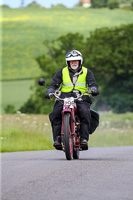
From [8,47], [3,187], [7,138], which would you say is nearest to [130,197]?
[3,187]

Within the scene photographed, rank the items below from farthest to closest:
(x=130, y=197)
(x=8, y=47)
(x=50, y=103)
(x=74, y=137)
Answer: (x=8, y=47)
(x=50, y=103)
(x=74, y=137)
(x=130, y=197)

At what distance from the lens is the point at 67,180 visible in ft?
24.2

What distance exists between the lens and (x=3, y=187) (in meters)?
6.78

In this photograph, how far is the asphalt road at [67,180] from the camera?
6184 millimetres

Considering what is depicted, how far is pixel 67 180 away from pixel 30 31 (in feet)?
328

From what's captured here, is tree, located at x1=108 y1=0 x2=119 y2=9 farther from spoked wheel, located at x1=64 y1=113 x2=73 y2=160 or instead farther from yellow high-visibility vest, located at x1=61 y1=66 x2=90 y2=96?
spoked wheel, located at x1=64 y1=113 x2=73 y2=160

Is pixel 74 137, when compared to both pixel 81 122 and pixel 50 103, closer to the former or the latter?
pixel 81 122

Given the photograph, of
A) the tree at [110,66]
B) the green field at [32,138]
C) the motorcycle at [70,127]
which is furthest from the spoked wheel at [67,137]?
the tree at [110,66]

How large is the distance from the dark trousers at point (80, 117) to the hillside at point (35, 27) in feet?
241

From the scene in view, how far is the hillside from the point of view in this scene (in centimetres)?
8919

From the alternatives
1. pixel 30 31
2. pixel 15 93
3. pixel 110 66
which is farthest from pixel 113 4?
pixel 110 66

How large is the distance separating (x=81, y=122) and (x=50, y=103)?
59.1 meters

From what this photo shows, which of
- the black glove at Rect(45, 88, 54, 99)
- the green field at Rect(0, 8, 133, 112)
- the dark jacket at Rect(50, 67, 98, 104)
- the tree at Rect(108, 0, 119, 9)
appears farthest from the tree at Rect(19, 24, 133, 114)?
the tree at Rect(108, 0, 119, 9)

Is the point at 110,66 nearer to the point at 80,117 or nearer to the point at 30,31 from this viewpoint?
the point at 30,31
